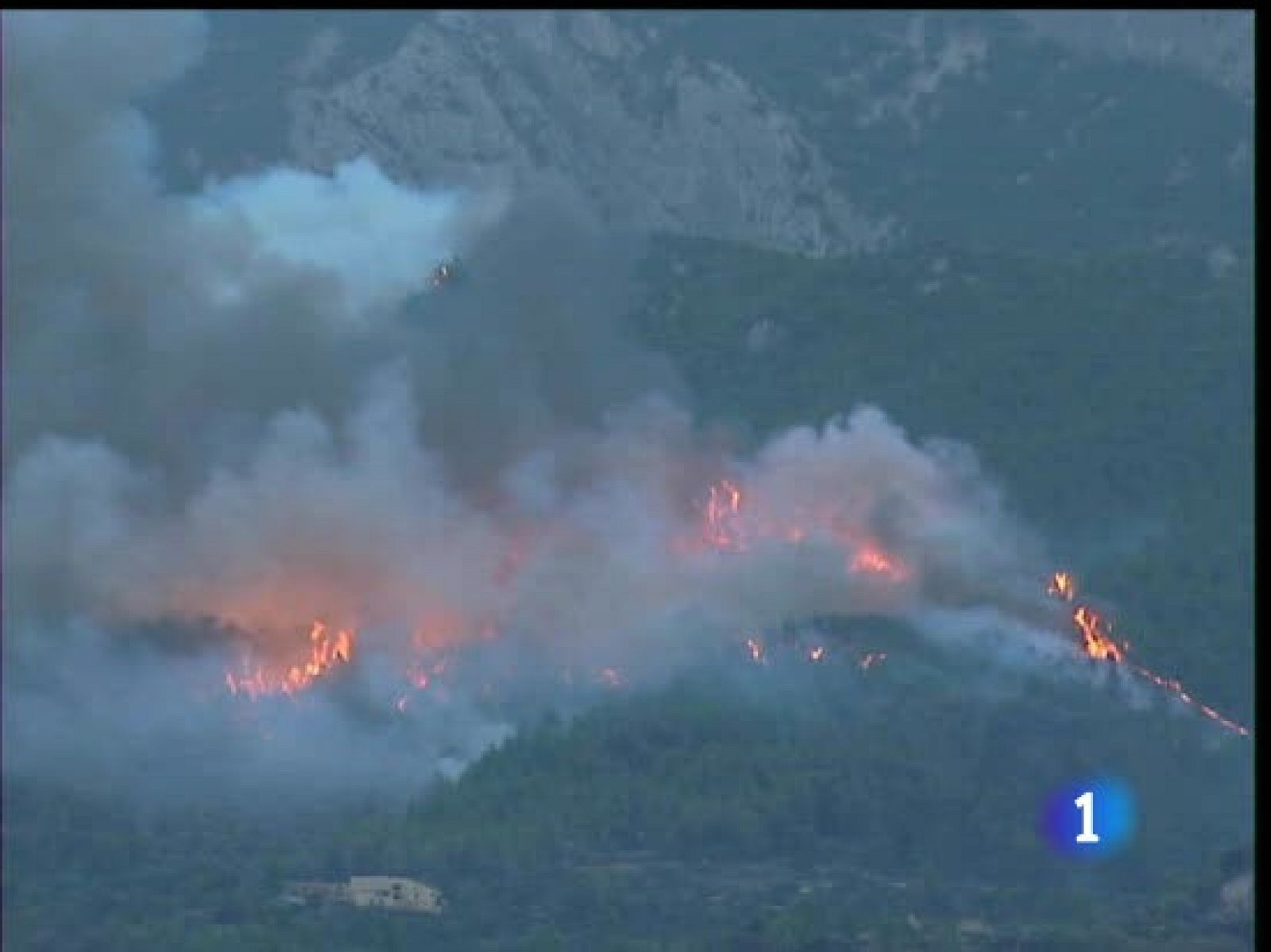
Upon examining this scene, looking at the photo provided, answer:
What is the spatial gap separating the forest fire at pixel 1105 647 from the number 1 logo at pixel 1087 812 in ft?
19.5

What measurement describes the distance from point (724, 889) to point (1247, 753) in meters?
20.1

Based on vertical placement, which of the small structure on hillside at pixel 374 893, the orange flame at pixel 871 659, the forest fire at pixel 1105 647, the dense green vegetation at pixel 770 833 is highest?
the forest fire at pixel 1105 647

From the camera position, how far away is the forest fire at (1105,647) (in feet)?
596

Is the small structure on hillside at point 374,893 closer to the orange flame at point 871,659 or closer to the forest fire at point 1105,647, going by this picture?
the orange flame at point 871,659

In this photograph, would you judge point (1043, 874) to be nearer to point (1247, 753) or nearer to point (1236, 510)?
point (1247, 753)

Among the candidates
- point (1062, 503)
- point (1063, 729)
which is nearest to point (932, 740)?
point (1063, 729)

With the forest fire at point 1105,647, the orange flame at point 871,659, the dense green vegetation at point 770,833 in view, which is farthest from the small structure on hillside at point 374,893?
the forest fire at point 1105,647

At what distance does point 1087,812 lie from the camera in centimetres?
17600

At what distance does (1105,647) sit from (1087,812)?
317 inches

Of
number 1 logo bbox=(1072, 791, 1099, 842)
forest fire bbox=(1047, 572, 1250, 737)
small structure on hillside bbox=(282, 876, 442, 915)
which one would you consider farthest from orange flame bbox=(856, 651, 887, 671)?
small structure on hillside bbox=(282, 876, 442, 915)

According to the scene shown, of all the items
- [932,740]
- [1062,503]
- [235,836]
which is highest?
[1062,503]

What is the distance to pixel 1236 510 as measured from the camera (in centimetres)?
19775

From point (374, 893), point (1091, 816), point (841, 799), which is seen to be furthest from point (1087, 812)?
point (374, 893)

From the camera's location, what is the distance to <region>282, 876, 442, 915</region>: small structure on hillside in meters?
155
